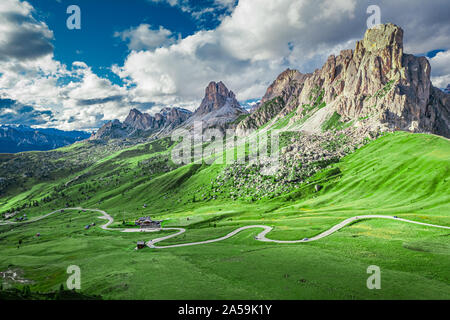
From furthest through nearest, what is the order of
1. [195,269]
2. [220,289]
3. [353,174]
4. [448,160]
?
[353,174]
[448,160]
[195,269]
[220,289]

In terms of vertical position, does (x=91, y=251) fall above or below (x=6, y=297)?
below

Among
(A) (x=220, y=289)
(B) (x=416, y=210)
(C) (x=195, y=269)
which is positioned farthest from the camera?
(B) (x=416, y=210)

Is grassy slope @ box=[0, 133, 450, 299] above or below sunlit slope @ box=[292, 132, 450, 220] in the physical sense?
below

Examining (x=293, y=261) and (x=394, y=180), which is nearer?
(x=293, y=261)

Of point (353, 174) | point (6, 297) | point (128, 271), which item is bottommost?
point (128, 271)

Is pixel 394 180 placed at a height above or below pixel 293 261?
above

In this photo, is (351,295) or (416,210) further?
(416,210)

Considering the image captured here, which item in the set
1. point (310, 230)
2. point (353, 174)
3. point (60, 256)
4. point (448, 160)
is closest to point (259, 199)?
point (353, 174)

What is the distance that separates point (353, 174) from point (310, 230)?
102254 millimetres

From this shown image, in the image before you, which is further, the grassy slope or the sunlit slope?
the sunlit slope

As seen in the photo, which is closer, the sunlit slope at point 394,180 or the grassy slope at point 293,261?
the grassy slope at point 293,261

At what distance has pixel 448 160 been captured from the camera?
124188 mm

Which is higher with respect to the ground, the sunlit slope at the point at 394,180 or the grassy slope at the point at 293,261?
the sunlit slope at the point at 394,180
